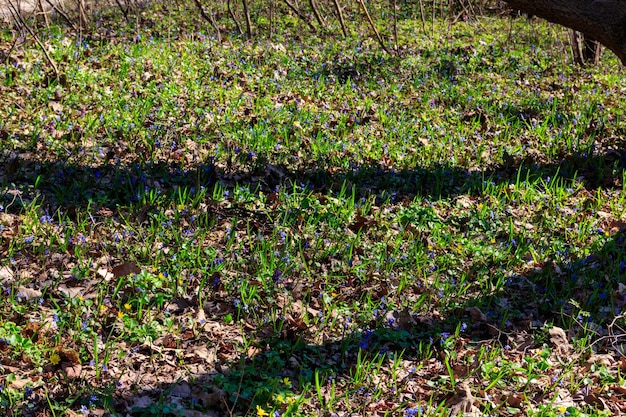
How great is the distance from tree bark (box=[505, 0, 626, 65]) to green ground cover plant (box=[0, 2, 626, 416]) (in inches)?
44.2

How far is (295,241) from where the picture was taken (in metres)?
4.43

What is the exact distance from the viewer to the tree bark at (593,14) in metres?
5.14

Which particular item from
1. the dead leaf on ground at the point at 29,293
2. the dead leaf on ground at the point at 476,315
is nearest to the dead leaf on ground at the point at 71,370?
the dead leaf on ground at the point at 29,293

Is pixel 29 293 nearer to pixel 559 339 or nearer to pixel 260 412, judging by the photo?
pixel 260 412

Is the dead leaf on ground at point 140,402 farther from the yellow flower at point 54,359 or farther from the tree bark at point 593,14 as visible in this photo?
the tree bark at point 593,14

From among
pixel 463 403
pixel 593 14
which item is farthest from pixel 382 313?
pixel 593 14

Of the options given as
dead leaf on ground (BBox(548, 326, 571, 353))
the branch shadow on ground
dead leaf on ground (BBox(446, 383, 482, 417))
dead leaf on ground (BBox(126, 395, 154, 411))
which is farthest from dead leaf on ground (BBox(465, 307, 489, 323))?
dead leaf on ground (BBox(126, 395, 154, 411))

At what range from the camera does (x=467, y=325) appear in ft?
13.0

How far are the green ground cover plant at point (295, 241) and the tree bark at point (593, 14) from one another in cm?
112

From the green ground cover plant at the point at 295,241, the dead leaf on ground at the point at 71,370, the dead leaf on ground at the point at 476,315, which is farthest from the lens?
the dead leaf on ground at the point at 476,315

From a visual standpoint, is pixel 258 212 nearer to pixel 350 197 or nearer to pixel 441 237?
pixel 350 197

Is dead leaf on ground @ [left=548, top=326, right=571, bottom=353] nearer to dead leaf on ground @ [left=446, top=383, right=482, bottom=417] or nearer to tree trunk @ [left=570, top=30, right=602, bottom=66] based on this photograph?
dead leaf on ground @ [left=446, top=383, right=482, bottom=417]

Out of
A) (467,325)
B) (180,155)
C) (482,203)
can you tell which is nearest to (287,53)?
(180,155)

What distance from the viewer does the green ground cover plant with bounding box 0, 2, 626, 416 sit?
11.1 feet
